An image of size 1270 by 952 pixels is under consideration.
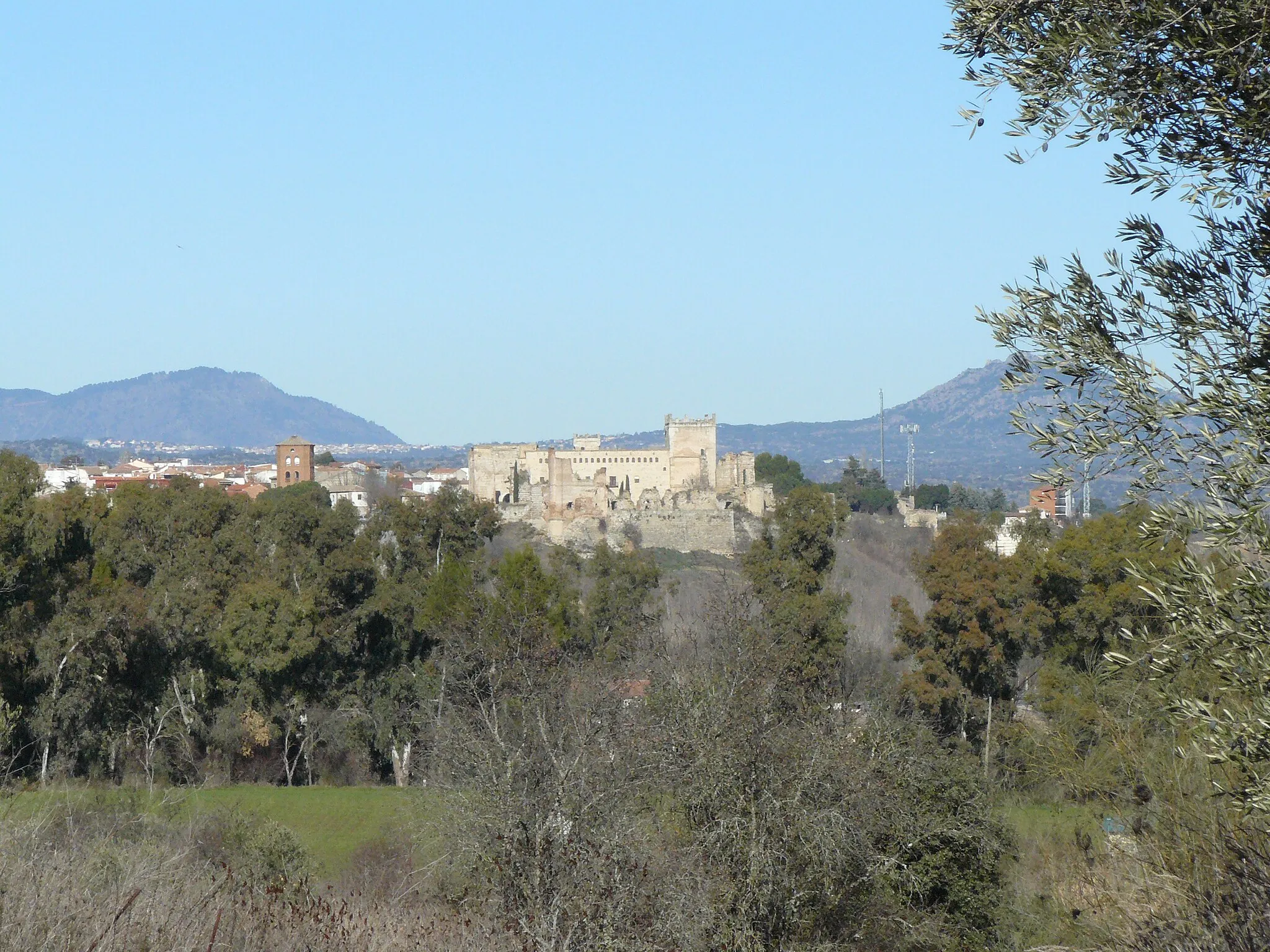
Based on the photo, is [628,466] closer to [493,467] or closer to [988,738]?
[493,467]

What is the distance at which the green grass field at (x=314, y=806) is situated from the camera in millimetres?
13969

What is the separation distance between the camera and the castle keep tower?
7569cm

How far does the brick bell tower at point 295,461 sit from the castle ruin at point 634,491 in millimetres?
10217

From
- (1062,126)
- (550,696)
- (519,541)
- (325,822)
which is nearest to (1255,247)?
(1062,126)

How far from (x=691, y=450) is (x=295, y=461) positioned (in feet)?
74.2

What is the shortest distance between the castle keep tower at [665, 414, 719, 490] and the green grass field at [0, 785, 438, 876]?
5534 cm

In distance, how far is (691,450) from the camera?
76000 millimetres

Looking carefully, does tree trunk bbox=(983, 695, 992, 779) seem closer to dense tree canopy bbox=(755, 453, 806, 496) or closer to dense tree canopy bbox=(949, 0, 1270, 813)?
dense tree canopy bbox=(949, 0, 1270, 813)

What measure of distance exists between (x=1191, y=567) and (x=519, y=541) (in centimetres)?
4767

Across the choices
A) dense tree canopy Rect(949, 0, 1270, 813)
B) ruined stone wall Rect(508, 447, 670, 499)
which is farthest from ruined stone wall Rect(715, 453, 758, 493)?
dense tree canopy Rect(949, 0, 1270, 813)

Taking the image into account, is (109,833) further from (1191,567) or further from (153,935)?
(1191,567)

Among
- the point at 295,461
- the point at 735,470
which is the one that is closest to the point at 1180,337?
the point at 735,470

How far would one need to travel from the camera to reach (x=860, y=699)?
20125mm

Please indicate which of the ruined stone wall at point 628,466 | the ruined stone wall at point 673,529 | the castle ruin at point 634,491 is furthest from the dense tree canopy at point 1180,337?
the ruined stone wall at point 628,466
